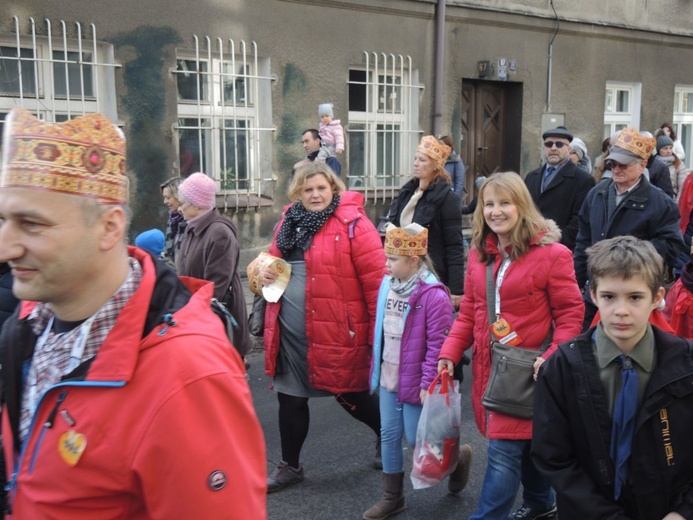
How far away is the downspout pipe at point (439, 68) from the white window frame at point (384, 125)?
29 centimetres

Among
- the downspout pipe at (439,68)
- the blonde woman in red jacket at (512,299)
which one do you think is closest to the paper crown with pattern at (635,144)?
the blonde woman in red jacket at (512,299)

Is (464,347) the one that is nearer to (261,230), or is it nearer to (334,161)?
(334,161)

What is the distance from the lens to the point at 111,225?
1.69m

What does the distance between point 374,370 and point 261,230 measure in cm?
649

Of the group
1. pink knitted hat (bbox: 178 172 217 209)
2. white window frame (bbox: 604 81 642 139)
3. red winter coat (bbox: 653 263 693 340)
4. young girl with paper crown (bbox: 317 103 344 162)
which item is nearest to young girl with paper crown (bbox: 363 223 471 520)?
red winter coat (bbox: 653 263 693 340)

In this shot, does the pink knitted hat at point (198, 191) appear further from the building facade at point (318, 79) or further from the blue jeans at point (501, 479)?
the building facade at point (318, 79)

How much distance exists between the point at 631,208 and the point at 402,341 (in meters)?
2.08

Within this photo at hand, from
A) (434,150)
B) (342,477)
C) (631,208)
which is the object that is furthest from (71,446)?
(434,150)

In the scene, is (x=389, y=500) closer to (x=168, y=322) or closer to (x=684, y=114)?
(x=168, y=322)

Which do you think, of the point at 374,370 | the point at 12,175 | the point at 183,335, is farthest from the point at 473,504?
the point at 12,175

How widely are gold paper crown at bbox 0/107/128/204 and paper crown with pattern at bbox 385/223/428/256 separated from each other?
96.1 inches

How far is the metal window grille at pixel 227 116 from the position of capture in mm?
9609

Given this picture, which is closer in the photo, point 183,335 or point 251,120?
point 183,335

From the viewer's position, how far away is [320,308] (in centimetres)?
437
